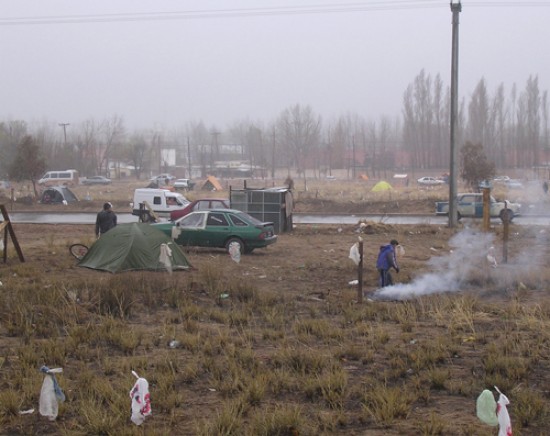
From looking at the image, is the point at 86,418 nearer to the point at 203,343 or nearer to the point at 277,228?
the point at 203,343

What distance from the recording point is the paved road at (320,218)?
2977 cm

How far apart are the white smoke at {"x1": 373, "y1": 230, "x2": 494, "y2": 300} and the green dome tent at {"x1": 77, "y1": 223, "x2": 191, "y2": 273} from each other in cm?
487

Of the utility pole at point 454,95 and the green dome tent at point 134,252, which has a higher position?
the utility pole at point 454,95

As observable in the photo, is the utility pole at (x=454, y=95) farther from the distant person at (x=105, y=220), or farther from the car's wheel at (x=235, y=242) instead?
the distant person at (x=105, y=220)

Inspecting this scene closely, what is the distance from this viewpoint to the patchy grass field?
6.06 m


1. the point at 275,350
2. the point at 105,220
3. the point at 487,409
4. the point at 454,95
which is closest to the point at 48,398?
the point at 275,350

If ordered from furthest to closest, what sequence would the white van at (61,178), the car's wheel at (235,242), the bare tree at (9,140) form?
the bare tree at (9,140)
the white van at (61,178)
the car's wheel at (235,242)

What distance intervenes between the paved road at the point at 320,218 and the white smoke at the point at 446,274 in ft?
30.3

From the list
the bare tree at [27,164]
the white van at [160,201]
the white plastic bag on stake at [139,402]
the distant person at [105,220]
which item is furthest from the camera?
the bare tree at [27,164]

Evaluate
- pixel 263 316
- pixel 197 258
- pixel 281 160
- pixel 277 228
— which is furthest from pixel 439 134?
pixel 263 316

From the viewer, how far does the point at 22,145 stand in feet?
146

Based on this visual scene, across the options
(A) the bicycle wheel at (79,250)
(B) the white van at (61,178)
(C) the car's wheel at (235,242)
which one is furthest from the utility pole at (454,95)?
(B) the white van at (61,178)

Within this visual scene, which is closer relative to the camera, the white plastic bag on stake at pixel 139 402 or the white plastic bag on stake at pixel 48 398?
the white plastic bag on stake at pixel 139 402

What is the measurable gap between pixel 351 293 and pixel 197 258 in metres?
6.36
